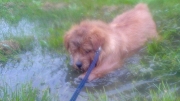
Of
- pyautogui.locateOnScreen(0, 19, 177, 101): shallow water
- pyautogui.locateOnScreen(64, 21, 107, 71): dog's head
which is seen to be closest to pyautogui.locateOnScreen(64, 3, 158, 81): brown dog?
pyautogui.locateOnScreen(64, 21, 107, 71): dog's head

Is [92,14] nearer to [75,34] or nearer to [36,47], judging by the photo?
[36,47]

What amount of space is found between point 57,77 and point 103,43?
853 mm

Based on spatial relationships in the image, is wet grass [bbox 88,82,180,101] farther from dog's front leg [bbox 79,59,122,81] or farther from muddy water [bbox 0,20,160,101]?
dog's front leg [bbox 79,59,122,81]

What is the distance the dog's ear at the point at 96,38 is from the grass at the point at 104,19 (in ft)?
1.99

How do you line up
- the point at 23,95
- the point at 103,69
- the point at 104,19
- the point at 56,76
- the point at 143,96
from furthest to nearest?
the point at 104,19, the point at 56,76, the point at 103,69, the point at 143,96, the point at 23,95

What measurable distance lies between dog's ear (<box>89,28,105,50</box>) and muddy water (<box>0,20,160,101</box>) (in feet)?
1.65

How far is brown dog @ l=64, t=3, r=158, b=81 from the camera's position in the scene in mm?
4559

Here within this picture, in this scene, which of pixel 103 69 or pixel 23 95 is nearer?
pixel 23 95

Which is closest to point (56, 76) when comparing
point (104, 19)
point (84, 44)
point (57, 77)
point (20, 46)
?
point (57, 77)

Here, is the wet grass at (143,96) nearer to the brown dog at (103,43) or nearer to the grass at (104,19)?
the grass at (104,19)

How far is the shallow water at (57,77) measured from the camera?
4.30 m

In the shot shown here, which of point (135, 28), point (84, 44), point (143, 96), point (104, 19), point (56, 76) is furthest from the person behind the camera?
point (104, 19)

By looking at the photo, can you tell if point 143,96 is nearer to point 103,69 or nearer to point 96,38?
point 103,69

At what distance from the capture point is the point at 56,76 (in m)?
4.86
